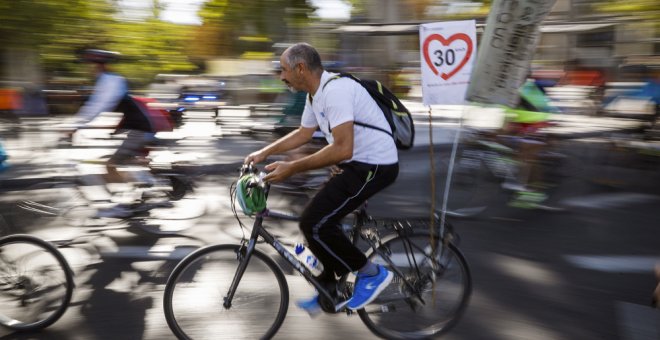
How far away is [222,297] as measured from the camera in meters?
3.51

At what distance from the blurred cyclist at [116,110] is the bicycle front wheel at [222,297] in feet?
9.86

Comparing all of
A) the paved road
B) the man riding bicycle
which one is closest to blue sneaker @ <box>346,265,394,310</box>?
the man riding bicycle

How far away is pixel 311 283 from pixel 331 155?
0.84 m

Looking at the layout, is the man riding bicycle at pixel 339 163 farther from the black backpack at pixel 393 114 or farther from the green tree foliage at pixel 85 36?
the green tree foliage at pixel 85 36

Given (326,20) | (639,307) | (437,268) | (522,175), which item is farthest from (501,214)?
(326,20)

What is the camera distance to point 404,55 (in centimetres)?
2347

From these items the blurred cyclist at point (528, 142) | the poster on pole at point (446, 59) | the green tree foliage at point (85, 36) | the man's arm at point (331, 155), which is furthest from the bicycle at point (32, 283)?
the green tree foliage at point (85, 36)

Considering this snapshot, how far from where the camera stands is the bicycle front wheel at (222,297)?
3.40 metres

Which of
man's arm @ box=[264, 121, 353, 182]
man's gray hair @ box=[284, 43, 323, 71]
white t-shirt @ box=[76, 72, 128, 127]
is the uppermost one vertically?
man's gray hair @ box=[284, 43, 323, 71]

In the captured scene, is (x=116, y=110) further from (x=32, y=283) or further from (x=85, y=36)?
(x=85, y=36)

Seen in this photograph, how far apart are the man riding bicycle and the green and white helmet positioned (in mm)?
91

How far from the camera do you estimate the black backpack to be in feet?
11.4

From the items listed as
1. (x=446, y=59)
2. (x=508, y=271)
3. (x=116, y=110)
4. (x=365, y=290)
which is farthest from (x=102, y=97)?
(x=508, y=271)

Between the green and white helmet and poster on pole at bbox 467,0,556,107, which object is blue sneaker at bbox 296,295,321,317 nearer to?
the green and white helmet
